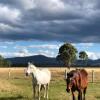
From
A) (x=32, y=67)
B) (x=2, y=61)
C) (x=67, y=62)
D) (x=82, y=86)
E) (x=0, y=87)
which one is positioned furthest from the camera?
(x=2, y=61)

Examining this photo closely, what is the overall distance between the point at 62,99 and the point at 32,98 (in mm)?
1859

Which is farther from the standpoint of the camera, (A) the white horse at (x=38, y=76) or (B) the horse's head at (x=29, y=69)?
(A) the white horse at (x=38, y=76)

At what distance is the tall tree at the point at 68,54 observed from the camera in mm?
124044

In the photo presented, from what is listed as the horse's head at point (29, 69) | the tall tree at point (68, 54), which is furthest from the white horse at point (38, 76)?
the tall tree at point (68, 54)

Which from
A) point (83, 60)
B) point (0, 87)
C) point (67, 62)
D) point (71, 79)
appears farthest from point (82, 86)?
point (83, 60)

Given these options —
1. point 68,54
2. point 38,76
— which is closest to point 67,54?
point 68,54

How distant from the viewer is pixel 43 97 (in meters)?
24.8

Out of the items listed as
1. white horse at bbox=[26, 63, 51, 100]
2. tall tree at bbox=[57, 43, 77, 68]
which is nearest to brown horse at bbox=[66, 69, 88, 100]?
white horse at bbox=[26, 63, 51, 100]

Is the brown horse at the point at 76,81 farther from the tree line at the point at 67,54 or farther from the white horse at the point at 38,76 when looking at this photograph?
the tree line at the point at 67,54

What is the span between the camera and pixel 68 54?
408ft

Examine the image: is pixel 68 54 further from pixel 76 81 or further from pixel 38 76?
pixel 76 81

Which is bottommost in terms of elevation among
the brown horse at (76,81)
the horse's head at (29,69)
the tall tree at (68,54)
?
the brown horse at (76,81)

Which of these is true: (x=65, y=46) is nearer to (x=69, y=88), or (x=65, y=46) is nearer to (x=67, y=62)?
(x=67, y=62)

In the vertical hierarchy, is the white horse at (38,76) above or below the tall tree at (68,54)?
below
